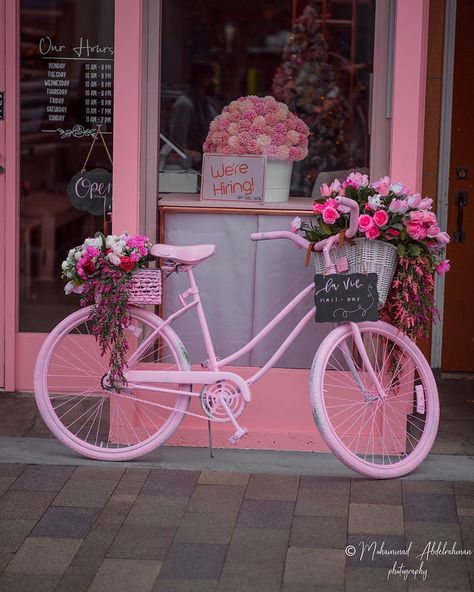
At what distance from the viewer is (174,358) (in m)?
5.53

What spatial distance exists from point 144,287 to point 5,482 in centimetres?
110

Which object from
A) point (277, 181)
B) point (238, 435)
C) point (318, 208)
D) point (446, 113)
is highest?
point (446, 113)

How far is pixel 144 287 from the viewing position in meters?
5.40

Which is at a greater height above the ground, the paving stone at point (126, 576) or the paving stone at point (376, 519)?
the paving stone at point (376, 519)

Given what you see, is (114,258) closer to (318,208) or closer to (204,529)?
(318,208)

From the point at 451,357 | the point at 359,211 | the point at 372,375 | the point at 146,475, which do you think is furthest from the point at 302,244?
the point at 451,357

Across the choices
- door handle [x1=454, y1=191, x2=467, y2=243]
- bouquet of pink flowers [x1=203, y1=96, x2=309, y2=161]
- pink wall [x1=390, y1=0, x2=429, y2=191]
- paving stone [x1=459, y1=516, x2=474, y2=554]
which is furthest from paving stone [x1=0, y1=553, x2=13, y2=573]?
door handle [x1=454, y1=191, x2=467, y2=243]

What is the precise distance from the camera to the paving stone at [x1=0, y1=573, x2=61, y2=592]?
4148mm

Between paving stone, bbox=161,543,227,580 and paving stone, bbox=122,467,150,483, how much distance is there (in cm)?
79

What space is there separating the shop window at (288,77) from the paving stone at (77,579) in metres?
2.29

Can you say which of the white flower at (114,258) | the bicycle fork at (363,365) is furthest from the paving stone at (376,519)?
the white flower at (114,258)

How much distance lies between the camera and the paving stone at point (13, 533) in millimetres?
4520

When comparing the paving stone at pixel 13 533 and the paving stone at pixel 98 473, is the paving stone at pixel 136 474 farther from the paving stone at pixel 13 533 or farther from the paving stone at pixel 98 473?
the paving stone at pixel 13 533

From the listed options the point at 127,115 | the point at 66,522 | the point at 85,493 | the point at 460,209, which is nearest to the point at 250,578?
the point at 66,522
